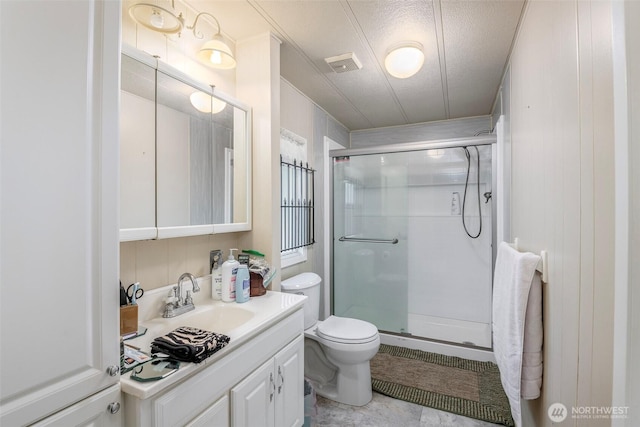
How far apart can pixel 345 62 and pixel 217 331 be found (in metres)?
1.77

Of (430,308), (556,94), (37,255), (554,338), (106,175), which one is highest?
(556,94)

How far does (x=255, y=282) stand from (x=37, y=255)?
103 centimetres

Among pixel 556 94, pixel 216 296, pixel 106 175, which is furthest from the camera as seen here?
pixel 216 296

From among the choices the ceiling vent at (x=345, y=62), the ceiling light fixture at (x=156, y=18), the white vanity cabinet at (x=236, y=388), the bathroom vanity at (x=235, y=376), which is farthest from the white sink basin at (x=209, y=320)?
the ceiling vent at (x=345, y=62)

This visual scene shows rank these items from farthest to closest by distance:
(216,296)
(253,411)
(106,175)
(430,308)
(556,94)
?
(430,308) < (216,296) < (253,411) < (556,94) < (106,175)

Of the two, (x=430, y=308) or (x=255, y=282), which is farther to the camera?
(x=430, y=308)

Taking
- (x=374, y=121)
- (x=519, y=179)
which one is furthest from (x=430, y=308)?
(x=374, y=121)

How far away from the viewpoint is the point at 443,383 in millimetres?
2117

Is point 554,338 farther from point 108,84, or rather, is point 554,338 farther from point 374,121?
point 374,121

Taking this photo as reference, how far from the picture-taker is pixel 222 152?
5.11ft

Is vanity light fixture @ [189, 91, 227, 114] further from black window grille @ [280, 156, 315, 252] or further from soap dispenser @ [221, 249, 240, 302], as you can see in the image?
soap dispenser @ [221, 249, 240, 302]

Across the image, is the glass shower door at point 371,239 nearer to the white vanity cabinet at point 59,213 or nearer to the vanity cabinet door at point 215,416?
the vanity cabinet door at point 215,416

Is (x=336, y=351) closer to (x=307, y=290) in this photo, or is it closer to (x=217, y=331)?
(x=307, y=290)

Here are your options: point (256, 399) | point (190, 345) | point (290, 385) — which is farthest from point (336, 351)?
point (190, 345)
